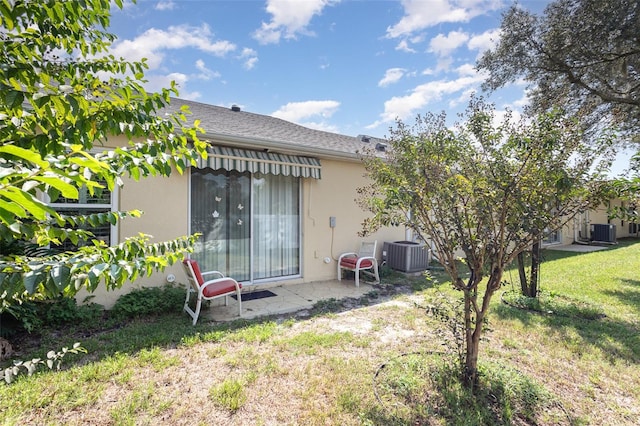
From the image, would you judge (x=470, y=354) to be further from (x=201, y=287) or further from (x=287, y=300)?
(x=201, y=287)

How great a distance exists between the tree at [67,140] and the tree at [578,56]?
7.76 metres

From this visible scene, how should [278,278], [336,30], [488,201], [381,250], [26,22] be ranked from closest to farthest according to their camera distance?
1. [26,22]
2. [488,201]
3. [278,278]
4. [336,30]
5. [381,250]

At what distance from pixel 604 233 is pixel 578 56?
16.9 meters

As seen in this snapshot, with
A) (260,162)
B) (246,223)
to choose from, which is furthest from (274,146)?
(246,223)

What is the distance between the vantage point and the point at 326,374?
3.78 metres

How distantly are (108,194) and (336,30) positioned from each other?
7329 mm

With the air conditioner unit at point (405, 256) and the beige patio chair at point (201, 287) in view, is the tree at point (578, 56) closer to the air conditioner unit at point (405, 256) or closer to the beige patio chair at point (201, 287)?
the air conditioner unit at point (405, 256)

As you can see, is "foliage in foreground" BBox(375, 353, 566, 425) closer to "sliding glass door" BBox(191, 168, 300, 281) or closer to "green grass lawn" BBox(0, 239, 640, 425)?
"green grass lawn" BBox(0, 239, 640, 425)

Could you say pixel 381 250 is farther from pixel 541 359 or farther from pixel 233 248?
pixel 541 359

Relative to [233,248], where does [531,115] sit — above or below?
above

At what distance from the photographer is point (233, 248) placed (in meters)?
7.48

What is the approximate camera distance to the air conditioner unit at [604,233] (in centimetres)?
1898

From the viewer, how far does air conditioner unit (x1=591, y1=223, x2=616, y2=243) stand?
1898 centimetres

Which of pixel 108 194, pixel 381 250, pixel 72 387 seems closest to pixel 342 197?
pixel 381 250
